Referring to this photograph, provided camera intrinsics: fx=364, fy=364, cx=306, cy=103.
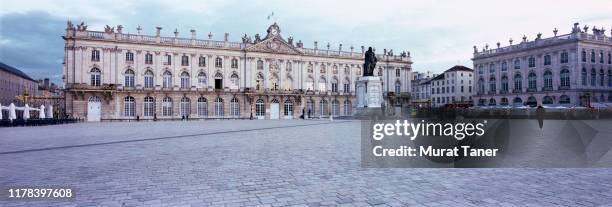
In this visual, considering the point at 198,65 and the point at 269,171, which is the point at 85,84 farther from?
the point at 269,171

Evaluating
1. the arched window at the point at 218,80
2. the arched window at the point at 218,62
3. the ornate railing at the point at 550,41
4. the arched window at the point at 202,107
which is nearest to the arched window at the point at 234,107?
the arched window at the point at 218,80

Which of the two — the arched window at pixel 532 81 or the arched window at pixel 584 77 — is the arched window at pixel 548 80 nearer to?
the arched window at pixel 532 81

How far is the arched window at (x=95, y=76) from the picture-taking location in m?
45.7

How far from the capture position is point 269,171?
756 centimetres

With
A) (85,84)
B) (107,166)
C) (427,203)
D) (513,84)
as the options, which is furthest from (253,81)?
(427,203)

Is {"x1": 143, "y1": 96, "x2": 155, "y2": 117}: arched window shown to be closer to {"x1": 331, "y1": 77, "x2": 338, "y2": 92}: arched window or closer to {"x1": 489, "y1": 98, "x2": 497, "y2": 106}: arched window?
{"x1": 331, "y1": 77, "x2": 338, "y2": 92}: arched window

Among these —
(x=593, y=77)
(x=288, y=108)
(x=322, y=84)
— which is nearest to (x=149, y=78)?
(x=288, y=108)

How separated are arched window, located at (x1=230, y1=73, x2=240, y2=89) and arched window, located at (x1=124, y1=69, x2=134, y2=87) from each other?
13.0 m

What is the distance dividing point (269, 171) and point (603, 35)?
6398 cm

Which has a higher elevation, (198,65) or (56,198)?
(198,65)

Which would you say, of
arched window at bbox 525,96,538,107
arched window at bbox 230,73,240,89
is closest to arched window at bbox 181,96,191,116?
arched window at bbox 230,73,240,89

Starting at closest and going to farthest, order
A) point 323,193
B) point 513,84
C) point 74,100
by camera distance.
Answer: point 323,193
point 74,100
point 513,84

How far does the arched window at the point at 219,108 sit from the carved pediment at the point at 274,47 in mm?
8491

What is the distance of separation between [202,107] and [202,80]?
3.84 meters
